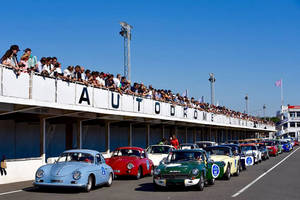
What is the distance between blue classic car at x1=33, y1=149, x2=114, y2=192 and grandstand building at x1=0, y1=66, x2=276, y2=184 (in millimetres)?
3231

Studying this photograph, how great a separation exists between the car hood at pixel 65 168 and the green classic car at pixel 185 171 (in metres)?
2.41

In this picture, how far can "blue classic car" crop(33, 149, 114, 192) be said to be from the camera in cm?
1294

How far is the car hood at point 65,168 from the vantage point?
13.0 meters

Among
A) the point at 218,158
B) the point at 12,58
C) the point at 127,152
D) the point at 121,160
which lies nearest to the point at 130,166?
the point at 121,160

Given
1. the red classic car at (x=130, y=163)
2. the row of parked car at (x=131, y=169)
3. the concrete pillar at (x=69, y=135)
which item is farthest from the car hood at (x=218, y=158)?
the concrete pillar at (x=69, y=135)

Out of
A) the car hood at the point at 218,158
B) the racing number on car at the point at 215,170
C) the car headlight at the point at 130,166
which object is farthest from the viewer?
the car headlight at the point at 130,166

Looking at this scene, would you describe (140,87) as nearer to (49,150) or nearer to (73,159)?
(49,150)

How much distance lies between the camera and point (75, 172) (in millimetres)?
13047

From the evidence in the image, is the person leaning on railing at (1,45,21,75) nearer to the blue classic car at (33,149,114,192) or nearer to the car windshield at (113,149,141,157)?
the blue classic car at (33,149,114,192)

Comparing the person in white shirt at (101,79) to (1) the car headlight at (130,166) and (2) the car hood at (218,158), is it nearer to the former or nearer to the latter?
(1) the car headlight at (130,166)

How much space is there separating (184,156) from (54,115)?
742 cm

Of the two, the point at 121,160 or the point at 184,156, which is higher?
the point at 184,156

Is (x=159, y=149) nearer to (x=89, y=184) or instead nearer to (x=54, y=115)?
(x=54, y=115)

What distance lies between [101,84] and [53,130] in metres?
5.65
